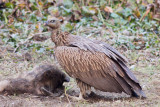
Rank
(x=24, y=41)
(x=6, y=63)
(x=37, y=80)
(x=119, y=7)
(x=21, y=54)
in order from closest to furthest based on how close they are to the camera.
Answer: (x=37, y=80), (x=6, y=63), (x=21, y=54), (x=24, y=41), (x=119, y=7)

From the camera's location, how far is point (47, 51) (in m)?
8.31

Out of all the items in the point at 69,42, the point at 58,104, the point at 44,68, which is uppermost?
the point at 69,42

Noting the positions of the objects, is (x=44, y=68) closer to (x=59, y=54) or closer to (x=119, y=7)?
(x=59, y=54)

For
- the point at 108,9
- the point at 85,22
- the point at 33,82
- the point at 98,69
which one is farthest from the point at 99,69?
the point at 108,9

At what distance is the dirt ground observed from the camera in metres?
5.12

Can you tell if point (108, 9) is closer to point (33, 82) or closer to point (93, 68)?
point (93, 68)

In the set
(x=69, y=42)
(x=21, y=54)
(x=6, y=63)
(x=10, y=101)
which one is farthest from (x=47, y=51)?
(x=10, y=101)

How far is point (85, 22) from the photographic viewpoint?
9.89 m

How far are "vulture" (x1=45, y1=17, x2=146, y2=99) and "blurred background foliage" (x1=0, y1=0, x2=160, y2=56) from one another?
9.63 ft

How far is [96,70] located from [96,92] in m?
0.89

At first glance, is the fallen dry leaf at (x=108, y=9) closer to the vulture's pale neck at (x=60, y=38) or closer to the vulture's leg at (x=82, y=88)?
the vulture's pale neck at (x=60, y=38)

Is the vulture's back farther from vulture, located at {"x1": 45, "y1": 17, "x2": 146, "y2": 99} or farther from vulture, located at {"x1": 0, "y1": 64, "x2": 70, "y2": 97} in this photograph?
vulture, located at {"x1": 0, "y1": 64, "x2": 70, "y2": 97}

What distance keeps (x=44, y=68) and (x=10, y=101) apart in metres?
0.81

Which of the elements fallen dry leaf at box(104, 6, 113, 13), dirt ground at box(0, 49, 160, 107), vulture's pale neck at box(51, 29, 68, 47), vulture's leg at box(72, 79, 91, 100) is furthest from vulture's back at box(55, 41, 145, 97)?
fallen dry leaf at box(104, 6, 113, 13)
